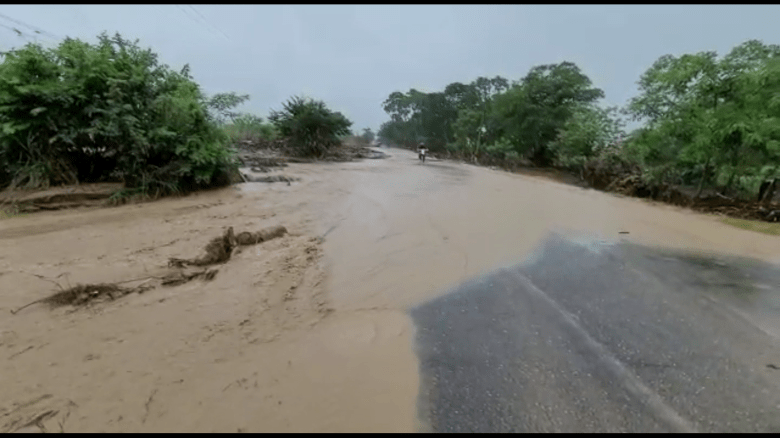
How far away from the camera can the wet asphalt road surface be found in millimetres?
1941

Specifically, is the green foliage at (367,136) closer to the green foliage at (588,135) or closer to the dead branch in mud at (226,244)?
the green foliage at (588,135)

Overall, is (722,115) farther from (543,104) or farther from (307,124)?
(307,124)

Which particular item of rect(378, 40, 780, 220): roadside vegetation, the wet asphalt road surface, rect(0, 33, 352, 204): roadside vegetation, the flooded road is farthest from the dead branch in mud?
rect(378, 40, 780, 220): roadside vegetation

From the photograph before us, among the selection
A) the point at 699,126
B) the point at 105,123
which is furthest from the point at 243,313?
the point at 699,126

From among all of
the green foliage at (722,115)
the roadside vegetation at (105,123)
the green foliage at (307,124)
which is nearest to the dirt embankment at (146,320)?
the roadside vegetation at (105,123)

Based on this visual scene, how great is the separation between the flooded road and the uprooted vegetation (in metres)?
1.27

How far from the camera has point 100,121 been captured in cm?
656

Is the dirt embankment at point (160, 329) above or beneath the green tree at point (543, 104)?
beneath

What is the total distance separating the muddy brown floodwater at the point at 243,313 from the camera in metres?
1.94

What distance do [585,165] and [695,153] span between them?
7727 millimetres

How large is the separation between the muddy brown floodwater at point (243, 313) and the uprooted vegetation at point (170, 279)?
99 millimetres

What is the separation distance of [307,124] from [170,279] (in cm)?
1710

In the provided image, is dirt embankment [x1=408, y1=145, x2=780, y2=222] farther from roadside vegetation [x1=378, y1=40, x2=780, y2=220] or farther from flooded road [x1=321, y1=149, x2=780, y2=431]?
flooded road [x1=321, y1=149, x2=780, y2=431]

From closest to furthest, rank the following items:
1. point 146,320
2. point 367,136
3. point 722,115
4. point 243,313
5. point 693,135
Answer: point 146,320, point 243,313, point 722,115, point 693,135, point 367,136
